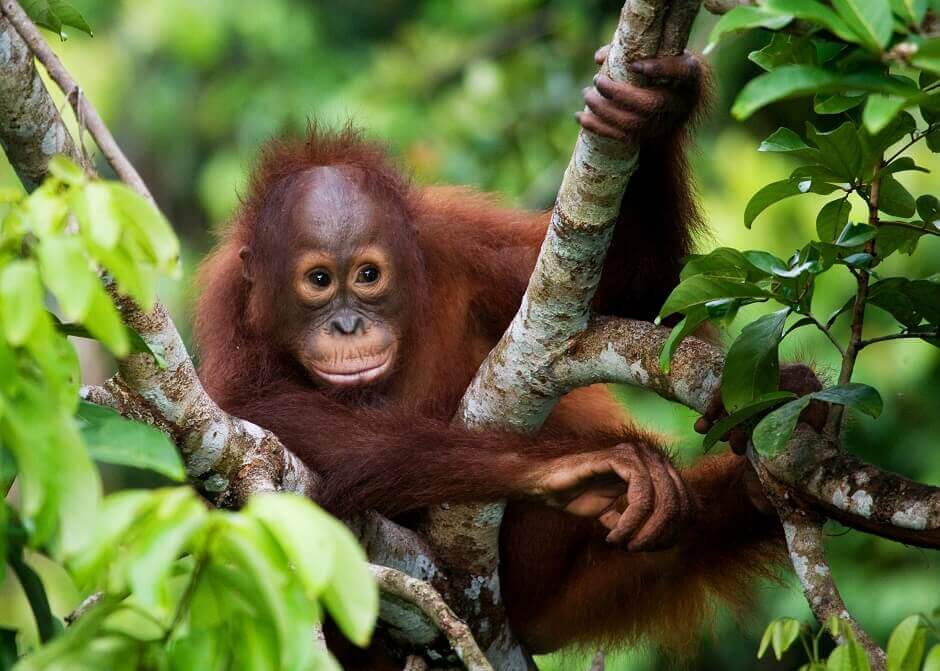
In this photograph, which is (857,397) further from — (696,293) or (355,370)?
(355,370)

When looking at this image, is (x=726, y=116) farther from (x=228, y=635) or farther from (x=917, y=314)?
(x=228, y=635)

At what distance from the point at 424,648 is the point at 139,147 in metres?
6.20

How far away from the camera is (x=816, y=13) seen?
1502 mm

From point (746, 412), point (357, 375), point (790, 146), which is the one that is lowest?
point (357, 375)

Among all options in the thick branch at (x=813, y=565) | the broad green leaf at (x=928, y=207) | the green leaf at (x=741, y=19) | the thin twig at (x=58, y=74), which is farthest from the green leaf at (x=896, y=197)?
the thin twig at (x=58, y=74)

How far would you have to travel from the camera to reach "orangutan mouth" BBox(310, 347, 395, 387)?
319 centimetres

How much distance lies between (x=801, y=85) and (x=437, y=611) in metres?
1.15

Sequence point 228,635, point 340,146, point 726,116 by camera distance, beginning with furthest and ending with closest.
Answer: point 726,116
point 340,146
point 228,635

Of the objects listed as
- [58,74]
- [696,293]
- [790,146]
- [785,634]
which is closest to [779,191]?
[790,146]

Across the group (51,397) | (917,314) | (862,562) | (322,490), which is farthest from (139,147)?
(51,397)

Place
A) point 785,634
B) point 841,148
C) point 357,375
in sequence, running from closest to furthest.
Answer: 1. point 785,634
2. point 841,148
3. point 357,375

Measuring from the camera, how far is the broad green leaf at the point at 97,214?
126cm

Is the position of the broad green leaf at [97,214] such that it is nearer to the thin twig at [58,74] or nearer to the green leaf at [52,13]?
the thin twig at [58,74]

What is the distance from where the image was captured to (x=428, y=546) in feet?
9.50
